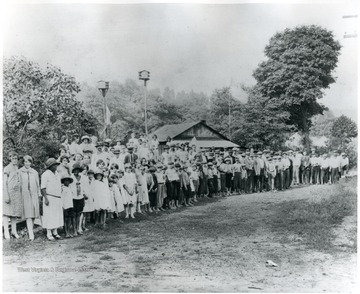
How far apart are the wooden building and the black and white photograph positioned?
0.49 ft

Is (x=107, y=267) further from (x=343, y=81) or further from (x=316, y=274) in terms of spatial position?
(x=343, y=81)

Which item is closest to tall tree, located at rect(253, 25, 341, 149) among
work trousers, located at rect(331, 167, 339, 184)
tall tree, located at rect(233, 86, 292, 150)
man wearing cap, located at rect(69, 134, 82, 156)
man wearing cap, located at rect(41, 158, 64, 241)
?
tall tree, located at rect(233, 86, 292, 150)

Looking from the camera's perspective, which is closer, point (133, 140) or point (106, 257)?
point (106, 257)

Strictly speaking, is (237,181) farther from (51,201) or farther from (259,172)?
(51,201)

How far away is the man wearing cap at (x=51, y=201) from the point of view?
5.48 metres

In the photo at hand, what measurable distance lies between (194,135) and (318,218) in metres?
3.04

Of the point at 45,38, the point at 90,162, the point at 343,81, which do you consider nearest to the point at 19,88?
the point at 45,38

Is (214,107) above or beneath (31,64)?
beneath

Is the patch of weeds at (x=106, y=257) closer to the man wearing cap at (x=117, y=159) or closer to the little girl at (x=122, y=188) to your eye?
the little girl at (x=122, y=188)

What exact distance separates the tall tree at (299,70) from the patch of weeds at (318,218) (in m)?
1.53

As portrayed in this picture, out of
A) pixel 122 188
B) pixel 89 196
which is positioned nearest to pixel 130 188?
pixel 122 188

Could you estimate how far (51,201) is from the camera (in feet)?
18.1

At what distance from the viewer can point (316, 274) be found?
511 centimetres

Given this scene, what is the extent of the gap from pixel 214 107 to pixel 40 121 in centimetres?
302
